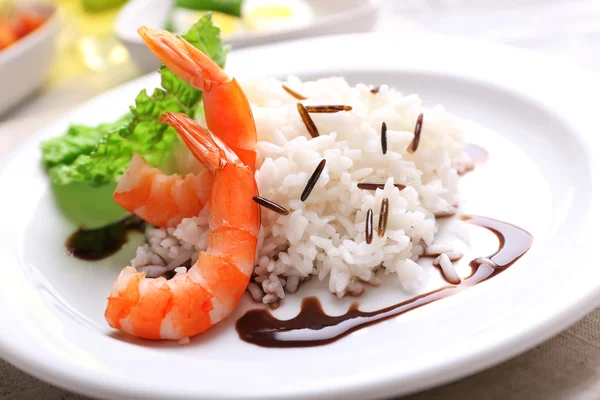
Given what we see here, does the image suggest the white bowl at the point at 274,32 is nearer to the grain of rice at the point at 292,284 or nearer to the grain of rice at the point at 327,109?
the grain of rice at the point at 327,109

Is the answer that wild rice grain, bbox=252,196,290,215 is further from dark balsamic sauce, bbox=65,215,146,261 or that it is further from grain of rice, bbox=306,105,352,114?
dark balsamic sauce, bbox=65,215,146,261

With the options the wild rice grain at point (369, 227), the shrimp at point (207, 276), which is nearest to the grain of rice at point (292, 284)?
the shrimp at point (207, 276)

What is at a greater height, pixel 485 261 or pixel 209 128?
A: pixel 209 128

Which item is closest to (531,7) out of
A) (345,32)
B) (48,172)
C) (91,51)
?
(345,32)

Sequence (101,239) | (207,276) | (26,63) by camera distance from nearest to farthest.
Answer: (207,276)
(101,239)
(26,63)

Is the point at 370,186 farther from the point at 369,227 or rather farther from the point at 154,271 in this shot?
the point at 154,271

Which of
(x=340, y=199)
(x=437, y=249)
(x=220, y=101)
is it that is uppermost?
(x=220, y=101)

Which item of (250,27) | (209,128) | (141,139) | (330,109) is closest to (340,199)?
(330,109)

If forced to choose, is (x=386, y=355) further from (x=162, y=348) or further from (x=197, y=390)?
(x=162, y=348)
